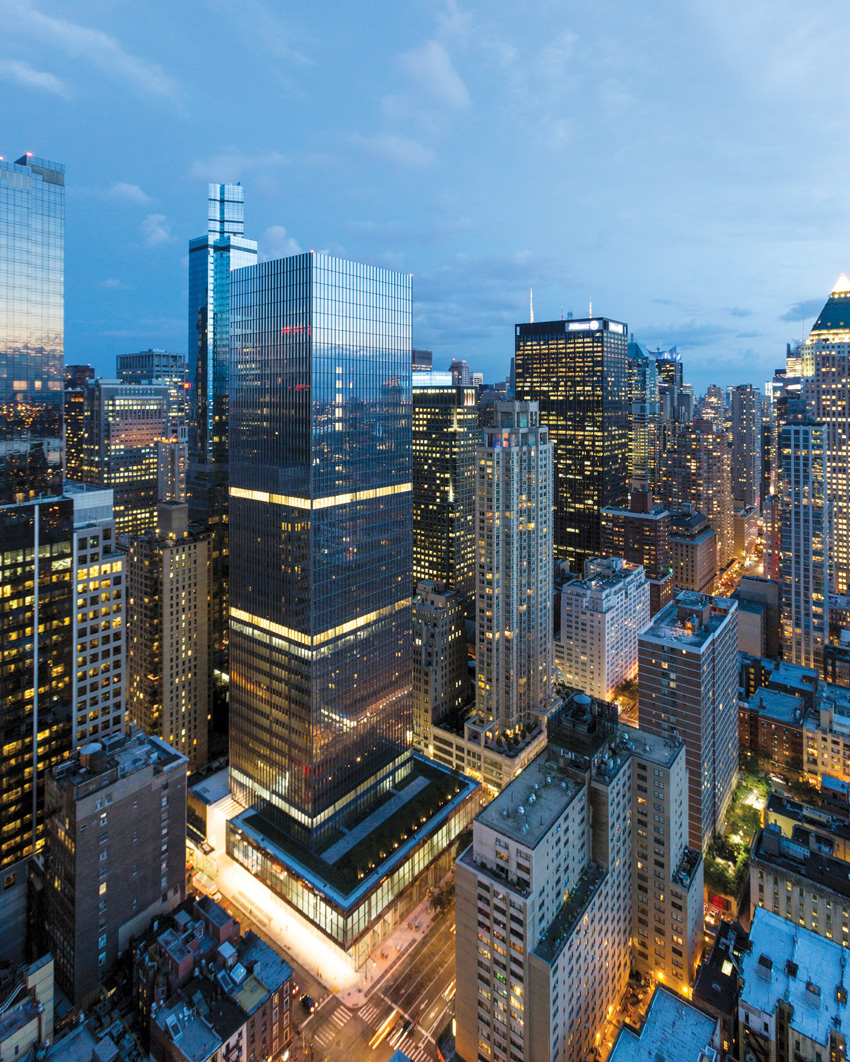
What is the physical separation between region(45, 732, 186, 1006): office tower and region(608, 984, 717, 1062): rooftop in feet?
233

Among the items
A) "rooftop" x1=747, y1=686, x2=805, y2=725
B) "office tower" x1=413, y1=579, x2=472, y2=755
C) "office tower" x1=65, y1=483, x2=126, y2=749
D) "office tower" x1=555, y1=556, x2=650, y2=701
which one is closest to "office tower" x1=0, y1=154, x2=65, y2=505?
"office tower" x1=65, y1=483, x2=126, y2=749

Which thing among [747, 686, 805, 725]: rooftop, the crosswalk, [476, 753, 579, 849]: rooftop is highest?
[476, 753, 579, 849]: rooftop

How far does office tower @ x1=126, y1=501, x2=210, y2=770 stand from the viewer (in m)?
149

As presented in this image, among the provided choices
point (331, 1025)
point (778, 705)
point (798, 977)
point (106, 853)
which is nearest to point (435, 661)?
point (331, 1025)

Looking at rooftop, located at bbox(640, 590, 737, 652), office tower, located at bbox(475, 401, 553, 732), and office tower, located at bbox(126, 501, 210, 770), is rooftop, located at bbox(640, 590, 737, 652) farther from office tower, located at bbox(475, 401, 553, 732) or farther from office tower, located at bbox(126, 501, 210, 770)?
office tower, located at bbox(126, 501, 210, 770)

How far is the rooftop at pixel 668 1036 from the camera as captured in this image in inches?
2724

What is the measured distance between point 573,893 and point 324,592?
60.7 m

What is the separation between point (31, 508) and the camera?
103 meters

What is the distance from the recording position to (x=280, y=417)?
111438 mm

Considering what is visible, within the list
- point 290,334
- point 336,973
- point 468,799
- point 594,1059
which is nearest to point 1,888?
point 336,973

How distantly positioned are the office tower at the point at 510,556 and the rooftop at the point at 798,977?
7749cm

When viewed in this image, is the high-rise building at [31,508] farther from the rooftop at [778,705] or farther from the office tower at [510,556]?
the rooftop at [778,705]

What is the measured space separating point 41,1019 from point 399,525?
9100 cm

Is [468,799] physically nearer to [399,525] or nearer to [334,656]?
[334,656]
